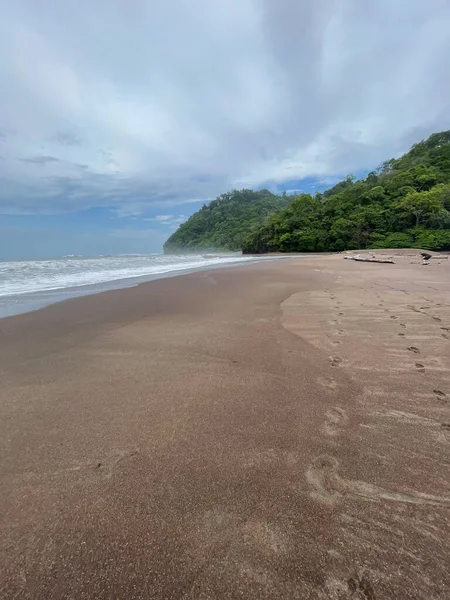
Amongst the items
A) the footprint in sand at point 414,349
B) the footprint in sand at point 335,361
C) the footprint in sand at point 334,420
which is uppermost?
the footprint in sand at point 335,361

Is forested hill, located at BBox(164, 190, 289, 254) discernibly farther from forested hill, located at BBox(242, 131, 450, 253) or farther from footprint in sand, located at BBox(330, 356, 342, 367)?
footprint in sand, located at BBox(330, 356, 342, 367)

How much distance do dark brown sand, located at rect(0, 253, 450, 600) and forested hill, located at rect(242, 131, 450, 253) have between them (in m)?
41.0

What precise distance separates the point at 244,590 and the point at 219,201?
5067 inches

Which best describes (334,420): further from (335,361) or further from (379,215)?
(379,215)

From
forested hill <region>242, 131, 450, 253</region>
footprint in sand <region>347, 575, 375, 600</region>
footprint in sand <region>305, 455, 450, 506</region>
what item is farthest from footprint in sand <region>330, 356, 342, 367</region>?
forested hill <region>242, 131, 450, 253</region>

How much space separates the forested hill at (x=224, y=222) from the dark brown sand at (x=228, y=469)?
2921 inches

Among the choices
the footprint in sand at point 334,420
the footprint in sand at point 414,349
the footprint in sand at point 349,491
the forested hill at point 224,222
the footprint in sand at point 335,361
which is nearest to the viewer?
the footprint in sand at point 349,491

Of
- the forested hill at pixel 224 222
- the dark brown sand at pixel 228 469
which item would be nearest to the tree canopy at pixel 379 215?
the forested hill at pixel 224 222

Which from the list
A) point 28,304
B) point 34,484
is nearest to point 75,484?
point 34,484

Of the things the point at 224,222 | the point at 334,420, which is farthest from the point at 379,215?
the point at 224,222

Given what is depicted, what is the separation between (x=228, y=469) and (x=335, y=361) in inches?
82.5

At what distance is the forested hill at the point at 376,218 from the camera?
124 feet

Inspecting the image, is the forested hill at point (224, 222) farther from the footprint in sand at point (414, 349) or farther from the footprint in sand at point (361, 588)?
the footprint in sand at point (361, 588)

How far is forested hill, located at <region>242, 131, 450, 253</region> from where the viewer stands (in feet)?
124
